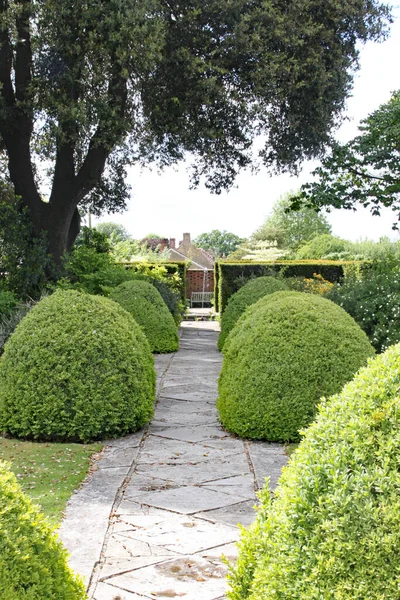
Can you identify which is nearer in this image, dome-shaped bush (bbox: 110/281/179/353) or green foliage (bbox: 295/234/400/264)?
dome-shaped bush (bbox: 110/281/179/353)

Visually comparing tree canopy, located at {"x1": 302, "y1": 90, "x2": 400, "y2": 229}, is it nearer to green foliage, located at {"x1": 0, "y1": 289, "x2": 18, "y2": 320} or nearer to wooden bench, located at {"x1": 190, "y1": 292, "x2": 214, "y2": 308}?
green foliage, located at {"x1": 0, "y1": 289, "x2": 18, "y2": 320}

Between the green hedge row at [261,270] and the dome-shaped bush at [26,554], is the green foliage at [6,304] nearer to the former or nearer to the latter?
the green hedge row at [261,270]

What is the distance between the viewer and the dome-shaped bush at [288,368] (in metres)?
6.03

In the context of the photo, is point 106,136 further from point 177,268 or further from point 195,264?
point 195,264

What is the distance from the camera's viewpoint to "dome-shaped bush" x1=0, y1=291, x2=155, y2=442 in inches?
241

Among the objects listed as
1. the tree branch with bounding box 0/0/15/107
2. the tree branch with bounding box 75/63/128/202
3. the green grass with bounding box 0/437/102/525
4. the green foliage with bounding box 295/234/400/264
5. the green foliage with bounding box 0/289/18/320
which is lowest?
the green grass with bounding box 0/437/102/525

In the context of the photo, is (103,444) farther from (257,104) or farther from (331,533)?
(257,104)

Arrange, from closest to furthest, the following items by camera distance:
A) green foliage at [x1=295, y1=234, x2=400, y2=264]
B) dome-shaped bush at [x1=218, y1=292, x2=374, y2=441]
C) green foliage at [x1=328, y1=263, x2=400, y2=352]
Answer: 1. dome-shaped bush at [x1=218, y1=292, x2=374, y2=441]
2. green foliage at [x1=328, y1=263, x2=400, y2=352]
3. green foliage at [x1=295, y1=234, x2=400, y2=264]

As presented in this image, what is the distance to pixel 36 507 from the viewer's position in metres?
2.32

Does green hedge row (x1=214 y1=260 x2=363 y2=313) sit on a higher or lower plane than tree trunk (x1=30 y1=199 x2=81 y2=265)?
lower

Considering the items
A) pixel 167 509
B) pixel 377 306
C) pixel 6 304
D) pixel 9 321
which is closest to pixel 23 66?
pixel 6 304

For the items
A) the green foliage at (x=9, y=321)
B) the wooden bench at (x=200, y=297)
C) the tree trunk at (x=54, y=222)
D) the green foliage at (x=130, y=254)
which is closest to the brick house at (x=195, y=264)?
the wooden bench at (x=200, y=297)

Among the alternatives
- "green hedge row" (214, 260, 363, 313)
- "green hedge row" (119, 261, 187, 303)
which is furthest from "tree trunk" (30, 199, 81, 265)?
"green hedge row" (214, 260, 363, 313)

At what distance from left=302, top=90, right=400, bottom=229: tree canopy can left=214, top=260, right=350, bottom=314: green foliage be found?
14.5 feet
